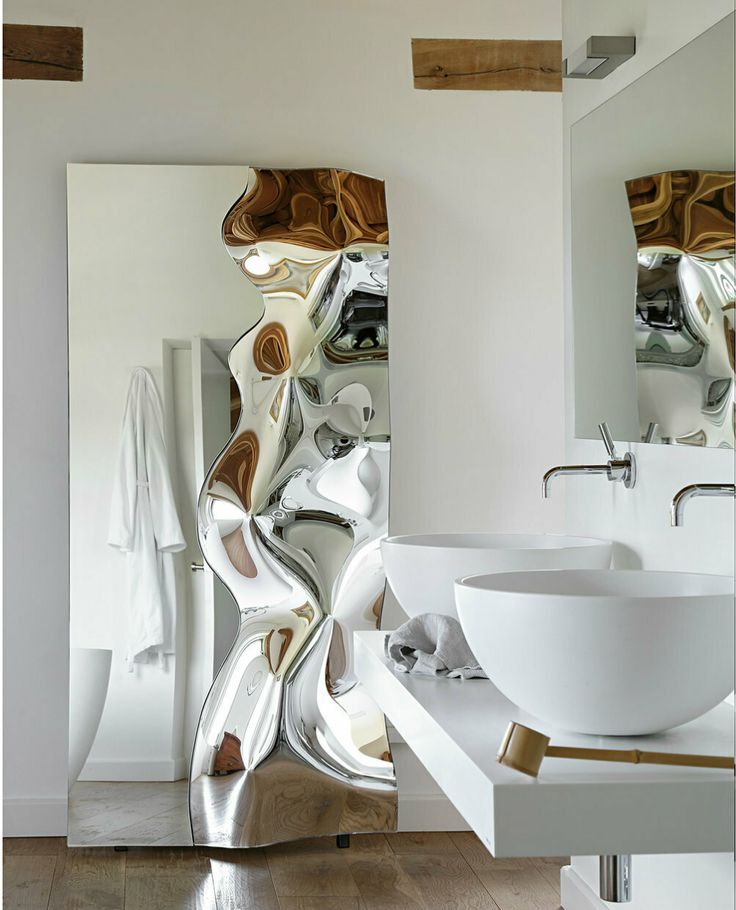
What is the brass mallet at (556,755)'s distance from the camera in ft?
4.65

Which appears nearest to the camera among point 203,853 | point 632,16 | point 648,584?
point 648,584

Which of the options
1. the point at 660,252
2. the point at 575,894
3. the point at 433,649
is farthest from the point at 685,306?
the point at 575,894

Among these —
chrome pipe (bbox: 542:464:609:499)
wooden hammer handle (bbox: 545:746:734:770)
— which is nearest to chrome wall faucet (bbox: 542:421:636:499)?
chrome pipe (bbox: 542:464:609:499)

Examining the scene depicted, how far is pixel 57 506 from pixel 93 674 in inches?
22.2

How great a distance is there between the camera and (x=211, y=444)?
3.37 metres

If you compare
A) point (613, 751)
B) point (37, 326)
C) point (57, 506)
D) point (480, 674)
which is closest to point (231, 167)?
point (37, 326)

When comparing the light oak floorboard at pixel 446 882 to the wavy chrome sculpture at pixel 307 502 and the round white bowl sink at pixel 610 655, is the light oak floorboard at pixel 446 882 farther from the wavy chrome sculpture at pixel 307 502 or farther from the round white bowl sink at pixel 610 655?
the round white bowl sink at pixel 610 655

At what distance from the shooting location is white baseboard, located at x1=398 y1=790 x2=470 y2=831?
11.4 feet

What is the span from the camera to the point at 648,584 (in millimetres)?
1929

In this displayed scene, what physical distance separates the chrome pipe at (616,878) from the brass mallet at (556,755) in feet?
1.44

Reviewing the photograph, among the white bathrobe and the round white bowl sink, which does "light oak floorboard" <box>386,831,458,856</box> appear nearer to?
the white bathrobe

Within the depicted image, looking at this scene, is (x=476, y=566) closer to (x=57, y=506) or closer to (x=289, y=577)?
(x=289, y=577)

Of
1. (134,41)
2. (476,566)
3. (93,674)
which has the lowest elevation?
(93,674)

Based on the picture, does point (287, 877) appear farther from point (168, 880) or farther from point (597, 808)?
point (597, 808)
